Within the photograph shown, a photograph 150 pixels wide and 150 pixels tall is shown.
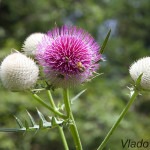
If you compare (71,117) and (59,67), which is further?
(71,117)

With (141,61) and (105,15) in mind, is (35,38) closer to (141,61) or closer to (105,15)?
(141,61)

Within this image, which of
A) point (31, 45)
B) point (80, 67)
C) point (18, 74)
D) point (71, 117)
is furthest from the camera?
point (31, 45)

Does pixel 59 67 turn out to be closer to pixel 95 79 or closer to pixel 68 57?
pixel 68 57

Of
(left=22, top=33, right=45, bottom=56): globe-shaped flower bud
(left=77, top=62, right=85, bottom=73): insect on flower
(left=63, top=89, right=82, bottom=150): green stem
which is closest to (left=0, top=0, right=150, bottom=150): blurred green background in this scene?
(left=22, top=33, right=45, bottom=56): globe-shaped flower bud

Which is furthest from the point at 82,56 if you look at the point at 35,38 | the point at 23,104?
the point at 23,104

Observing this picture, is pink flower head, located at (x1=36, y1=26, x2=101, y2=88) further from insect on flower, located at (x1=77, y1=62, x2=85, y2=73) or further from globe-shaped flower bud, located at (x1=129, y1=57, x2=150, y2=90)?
globe-shaped flower bud, located at (x1=129, y1=57, x2=150, y2=90)

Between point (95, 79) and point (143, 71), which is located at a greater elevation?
point (143, 71)

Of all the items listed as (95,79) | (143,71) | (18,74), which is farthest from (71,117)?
(95,79)

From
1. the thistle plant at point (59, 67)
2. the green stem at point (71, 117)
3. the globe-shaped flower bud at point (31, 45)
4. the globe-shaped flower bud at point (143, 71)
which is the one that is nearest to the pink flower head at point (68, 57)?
the thistle plant at point (59, 67)
